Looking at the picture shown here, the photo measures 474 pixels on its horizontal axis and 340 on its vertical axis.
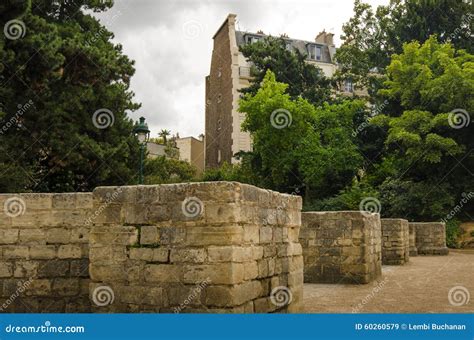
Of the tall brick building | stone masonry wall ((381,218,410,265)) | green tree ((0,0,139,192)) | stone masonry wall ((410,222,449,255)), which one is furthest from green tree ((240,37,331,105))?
stone masonry wall ((381,218,410,265))

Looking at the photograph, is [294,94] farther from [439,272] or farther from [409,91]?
[439,272]

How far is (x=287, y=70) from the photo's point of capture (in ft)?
119

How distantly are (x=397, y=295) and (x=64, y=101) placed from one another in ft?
36.9

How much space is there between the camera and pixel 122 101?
18.7 meters

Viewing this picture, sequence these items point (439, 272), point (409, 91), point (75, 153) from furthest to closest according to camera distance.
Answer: point (409, 91), point (75, 153), point (439, 272)

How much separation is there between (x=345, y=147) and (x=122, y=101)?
1658 centimetres

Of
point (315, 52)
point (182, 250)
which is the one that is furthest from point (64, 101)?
point (315, 52)

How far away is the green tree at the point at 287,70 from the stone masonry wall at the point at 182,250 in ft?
101

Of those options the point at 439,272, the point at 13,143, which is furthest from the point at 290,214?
the point at 13,143

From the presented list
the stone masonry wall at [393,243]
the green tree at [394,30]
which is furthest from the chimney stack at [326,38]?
the stone masonry wall at [393,243]

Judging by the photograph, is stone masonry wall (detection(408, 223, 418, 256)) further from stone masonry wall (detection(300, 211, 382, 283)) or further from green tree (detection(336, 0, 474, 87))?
green tree (detection(336, 0, 474, 87))

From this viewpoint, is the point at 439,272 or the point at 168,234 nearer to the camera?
the point at 168,234

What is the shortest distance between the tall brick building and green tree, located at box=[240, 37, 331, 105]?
1.90m

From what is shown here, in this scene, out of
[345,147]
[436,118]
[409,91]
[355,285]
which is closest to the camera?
[355,285]
